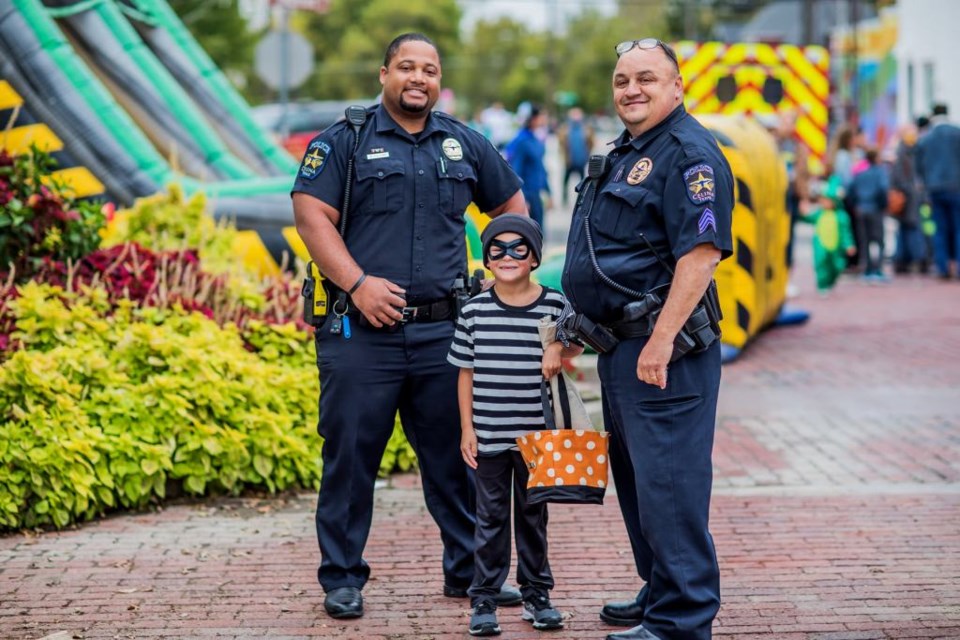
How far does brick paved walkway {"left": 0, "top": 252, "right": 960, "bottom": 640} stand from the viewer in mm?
4969

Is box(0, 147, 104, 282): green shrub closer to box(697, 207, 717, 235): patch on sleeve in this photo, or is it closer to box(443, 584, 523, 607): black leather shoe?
box(443, 584, 523, 607): black leather shoe

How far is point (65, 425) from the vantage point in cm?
615

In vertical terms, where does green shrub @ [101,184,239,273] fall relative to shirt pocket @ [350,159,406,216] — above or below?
below

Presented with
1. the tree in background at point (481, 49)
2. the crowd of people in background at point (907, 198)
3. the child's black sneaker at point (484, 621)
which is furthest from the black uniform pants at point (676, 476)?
the tree in background at point (481, 49)

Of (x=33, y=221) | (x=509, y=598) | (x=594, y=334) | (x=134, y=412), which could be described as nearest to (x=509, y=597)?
(x=509, y=598)

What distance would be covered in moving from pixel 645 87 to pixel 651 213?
15.3 inches

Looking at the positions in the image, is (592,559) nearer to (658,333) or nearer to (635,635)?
(635,635)

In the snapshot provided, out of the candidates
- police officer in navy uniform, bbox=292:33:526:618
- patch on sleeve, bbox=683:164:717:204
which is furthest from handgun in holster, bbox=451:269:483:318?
patch on sleeve, bbox=683:164:717:204

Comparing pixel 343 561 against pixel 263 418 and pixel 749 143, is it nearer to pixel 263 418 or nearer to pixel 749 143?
pixel 263 418

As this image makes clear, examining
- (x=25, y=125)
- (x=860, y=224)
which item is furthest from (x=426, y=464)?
(x=860, y=224)

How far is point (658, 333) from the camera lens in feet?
14.1

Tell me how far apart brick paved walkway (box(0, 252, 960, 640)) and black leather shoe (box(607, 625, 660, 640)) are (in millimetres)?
314

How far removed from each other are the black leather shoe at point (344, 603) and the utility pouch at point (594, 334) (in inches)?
50.4

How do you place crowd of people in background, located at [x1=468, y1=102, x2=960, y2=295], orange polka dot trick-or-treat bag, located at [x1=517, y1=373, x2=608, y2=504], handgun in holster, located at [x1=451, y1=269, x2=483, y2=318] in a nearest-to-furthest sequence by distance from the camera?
1. orange polka dot trick-or-treat bag, located at [x1=517, y1=373, x2=608, y2=504]
2. handgun in holster, located at [x1=451, y1=269, x2=483, y2=318]
3. crowd of people in background, located at [x1=468, y1=102, x2=960, y2=295]
